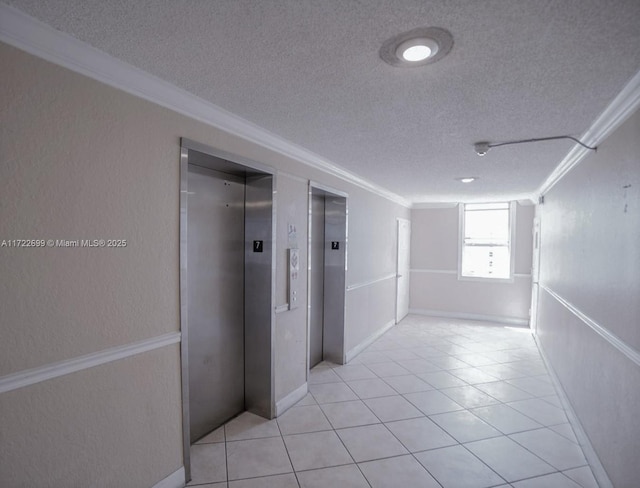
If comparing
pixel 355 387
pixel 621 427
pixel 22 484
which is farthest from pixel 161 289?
pixel 621 427

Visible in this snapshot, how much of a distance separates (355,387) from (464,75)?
3272mm

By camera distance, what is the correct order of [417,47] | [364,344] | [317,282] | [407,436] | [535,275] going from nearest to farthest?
[417,47] → [407,436] → [317,282] → [364,344] → [535,275]

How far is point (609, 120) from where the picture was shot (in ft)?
7.15

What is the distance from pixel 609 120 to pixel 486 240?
5.13 m

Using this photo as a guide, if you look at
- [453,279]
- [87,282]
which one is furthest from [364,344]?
[87,282]

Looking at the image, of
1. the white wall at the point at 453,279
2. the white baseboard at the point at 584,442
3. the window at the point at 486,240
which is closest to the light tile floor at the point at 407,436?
the white baseboard at the point at 584,442

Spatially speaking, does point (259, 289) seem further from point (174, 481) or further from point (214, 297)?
point (174, 481)

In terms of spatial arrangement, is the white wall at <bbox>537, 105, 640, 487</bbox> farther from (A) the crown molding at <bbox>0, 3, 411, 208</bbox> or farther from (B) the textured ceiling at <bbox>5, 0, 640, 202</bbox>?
(A) the crown molding at <bbox>0, 3, 411, 208</bbox>

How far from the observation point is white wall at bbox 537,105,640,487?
5.94ft

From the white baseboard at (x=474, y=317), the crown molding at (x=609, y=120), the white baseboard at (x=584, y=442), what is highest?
the crown molding at (x=609, y=120)

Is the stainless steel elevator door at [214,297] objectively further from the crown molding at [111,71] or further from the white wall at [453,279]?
the white wall at [453,279]

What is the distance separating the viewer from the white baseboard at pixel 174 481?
197cm

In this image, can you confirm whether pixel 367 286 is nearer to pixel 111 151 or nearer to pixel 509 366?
pixel 509 366

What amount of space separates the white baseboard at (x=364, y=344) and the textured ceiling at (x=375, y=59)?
3.08m
